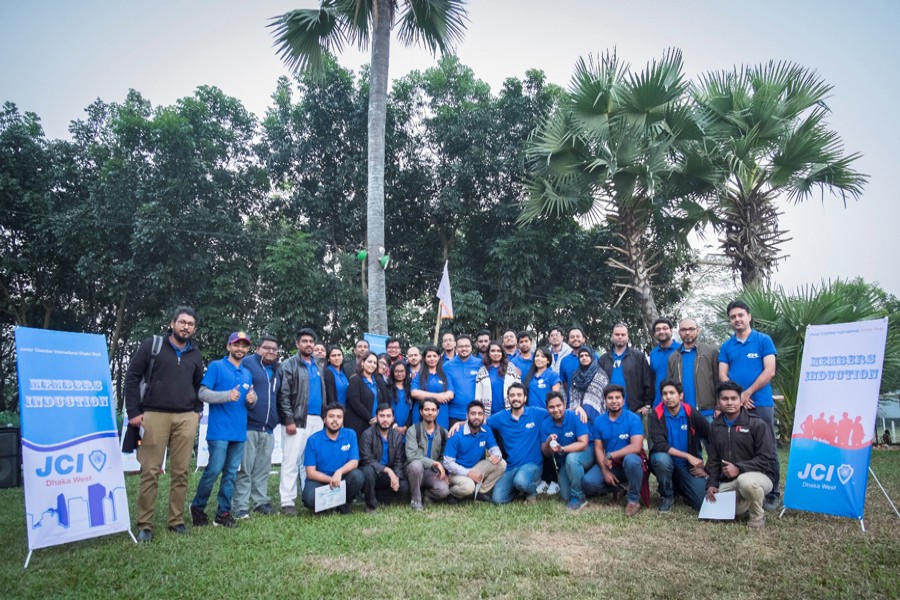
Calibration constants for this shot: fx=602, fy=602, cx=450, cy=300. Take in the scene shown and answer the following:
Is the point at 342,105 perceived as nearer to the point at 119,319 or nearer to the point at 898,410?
the point at 119,319

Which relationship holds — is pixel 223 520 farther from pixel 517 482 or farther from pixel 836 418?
Result: pixel 836 418

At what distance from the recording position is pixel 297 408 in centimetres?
659

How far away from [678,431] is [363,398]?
11.1ft

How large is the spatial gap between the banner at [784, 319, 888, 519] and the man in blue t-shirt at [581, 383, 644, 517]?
1.44 metres

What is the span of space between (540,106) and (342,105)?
19.3ft

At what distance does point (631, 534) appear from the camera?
16.2 ft

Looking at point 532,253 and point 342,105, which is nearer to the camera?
point 532,253

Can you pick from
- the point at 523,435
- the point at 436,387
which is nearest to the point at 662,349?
the point at 523,435

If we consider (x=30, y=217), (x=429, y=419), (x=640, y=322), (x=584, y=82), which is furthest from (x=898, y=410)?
(x=30, y=217)

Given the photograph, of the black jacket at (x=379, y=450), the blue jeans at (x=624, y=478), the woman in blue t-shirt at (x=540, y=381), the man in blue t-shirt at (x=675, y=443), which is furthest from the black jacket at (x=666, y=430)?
the black jacket at (x=379, y=450)

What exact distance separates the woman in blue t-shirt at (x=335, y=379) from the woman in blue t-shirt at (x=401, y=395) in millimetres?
552

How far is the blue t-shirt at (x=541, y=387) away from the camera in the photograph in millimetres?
7133

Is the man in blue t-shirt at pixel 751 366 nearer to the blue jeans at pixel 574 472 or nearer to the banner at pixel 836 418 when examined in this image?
the banner at pixel 836 418

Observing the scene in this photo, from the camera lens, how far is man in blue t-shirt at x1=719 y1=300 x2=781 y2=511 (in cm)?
577
